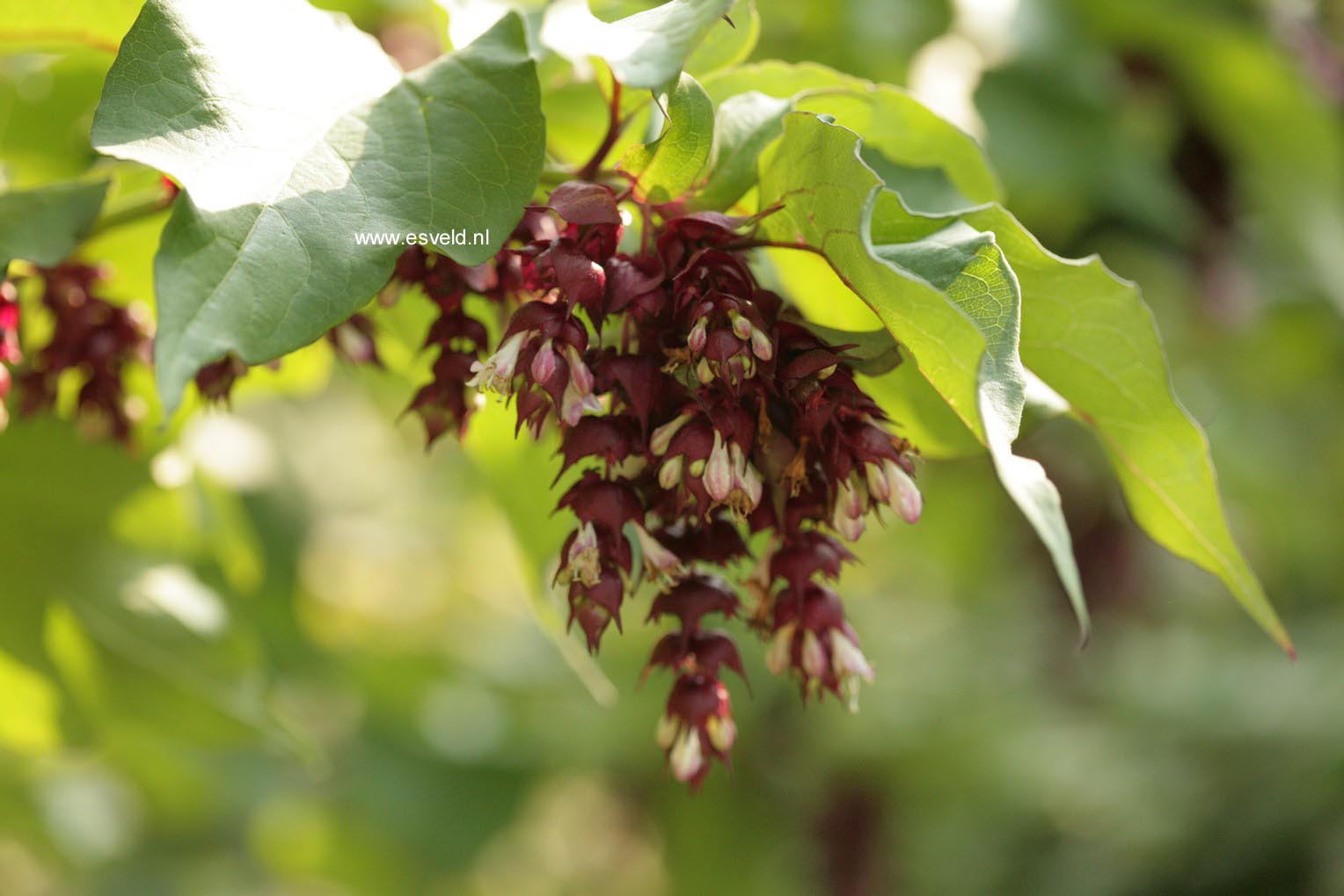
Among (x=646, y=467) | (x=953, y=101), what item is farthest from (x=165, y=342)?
(x=953, y=101)

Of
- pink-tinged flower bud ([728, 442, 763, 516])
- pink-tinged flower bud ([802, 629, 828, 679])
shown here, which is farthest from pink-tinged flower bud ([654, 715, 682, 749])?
pink-tinged flower bud ([728, 442, 763, 516])

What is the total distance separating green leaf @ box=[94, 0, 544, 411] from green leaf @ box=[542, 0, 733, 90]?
6 centimetres

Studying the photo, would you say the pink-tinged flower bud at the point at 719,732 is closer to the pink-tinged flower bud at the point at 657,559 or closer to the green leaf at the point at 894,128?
the pink-tinged flower bud at the point at 657,559

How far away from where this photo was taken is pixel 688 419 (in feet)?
2.77

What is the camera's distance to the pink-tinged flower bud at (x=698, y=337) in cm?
79

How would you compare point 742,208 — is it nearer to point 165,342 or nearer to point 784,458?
point 784,458

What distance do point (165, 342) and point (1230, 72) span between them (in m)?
2.31

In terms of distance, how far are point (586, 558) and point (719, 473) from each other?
123 millimetres

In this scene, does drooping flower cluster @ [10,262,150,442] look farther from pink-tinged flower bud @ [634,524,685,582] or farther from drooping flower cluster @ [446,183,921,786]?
pink-tinged flower bud @ [634,524,685,582]

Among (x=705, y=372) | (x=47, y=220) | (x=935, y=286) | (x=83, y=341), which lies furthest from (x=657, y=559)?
(x=83, y=341)

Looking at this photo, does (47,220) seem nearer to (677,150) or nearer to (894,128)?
(677,150)

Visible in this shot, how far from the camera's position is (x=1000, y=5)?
2.07 meters

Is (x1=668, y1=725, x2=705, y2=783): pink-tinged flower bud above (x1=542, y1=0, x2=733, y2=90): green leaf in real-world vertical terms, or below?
below

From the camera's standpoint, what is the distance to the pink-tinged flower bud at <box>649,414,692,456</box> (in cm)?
85
